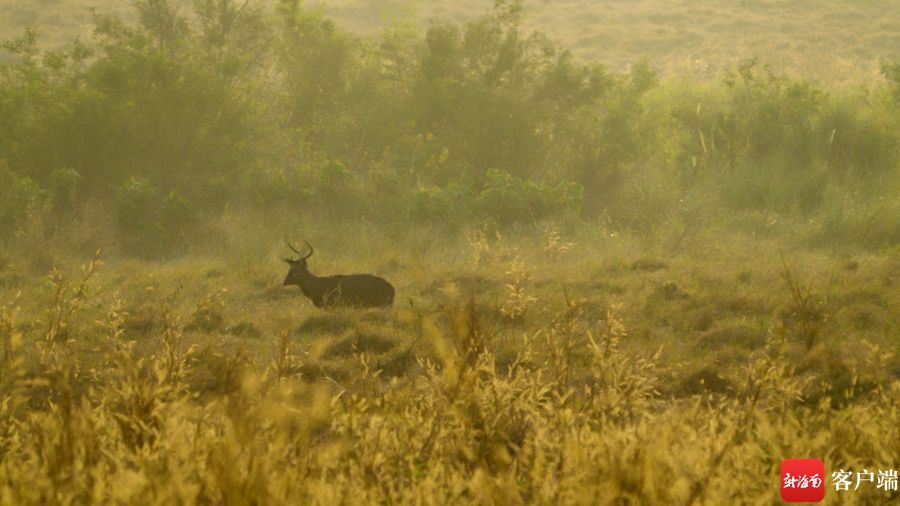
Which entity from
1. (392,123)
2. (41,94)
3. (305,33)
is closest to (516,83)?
(392,123)

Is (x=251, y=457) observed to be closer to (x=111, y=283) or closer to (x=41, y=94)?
(x=111, y=283)

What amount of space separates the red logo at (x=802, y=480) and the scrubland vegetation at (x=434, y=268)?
6 cm

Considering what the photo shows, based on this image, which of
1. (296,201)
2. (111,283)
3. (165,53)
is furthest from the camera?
(165,53)

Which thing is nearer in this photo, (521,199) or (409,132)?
(521,199)

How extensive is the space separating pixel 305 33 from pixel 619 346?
11178mm

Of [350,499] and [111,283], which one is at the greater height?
[350,499]

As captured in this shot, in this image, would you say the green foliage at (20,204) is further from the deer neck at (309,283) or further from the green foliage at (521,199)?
the green foliage at (521,199)

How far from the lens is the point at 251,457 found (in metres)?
2.79

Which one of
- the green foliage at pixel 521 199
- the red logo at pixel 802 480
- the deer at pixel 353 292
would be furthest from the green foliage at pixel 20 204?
the red logo at pixel 802 480

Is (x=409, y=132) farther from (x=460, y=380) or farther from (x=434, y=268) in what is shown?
(x=460, y=380)

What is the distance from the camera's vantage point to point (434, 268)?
10.2 meters

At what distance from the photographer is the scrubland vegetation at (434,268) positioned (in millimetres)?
3439

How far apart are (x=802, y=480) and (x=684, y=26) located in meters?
30.5

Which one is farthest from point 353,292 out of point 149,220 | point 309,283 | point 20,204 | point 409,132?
point 409,132
